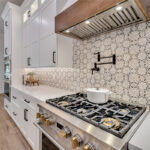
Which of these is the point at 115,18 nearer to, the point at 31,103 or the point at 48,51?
the point at 48,51

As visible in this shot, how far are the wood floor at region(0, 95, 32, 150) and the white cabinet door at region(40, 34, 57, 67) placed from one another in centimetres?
131

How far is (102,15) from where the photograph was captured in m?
0.85

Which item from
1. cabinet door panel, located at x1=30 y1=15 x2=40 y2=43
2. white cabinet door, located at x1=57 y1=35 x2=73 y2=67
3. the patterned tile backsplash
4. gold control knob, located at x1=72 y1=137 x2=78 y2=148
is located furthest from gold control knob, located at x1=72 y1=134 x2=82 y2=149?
cabinet door panel, located at x1=30 y1=15 x2=40 y2=43

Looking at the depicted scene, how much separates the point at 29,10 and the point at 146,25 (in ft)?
7.29

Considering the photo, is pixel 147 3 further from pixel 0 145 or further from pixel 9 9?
pixel 9 9

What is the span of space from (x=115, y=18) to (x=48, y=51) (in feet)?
3.37

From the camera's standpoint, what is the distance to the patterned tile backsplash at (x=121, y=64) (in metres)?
0.98

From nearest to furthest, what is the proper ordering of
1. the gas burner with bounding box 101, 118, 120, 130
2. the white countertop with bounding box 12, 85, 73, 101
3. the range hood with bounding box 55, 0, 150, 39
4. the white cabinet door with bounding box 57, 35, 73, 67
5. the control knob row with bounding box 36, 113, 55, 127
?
the gas burner with bounding box 101, 118, 120, 130 < the range hood with bounding box 55, 0, 150, 39 < the control knob row with bounding box 36, 113, 55, 127 < the white countertop with bounding box 12, 85, 73, 101 < the white cabinet door with bounding box 57, 35, 73, 67

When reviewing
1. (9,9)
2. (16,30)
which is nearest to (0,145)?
(16,30)

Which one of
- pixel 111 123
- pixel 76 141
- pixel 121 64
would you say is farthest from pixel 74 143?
pixel 121 64

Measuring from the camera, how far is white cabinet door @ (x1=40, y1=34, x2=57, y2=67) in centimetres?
149

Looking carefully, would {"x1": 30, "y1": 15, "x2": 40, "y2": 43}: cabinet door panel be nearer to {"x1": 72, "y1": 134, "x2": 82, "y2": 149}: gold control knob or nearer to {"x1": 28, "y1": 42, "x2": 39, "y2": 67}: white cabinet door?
{"x1": 28, "y1": 42, "x2": 39, "y2": 67}: white cabinet door

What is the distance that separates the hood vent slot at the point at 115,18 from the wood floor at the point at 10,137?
6.27ft

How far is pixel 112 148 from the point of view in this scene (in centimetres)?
50
